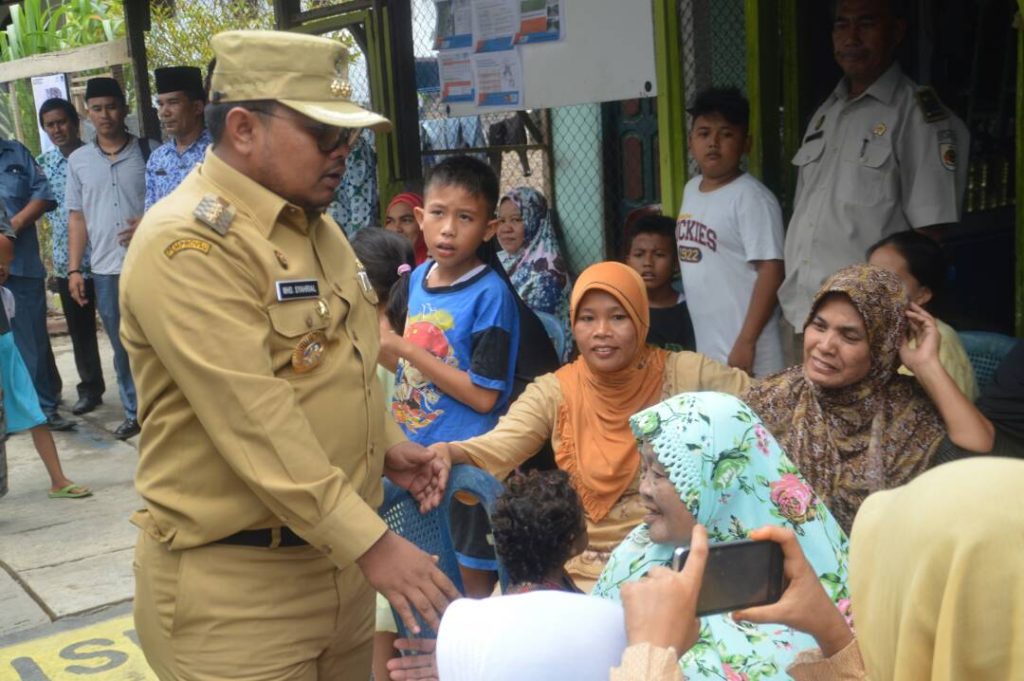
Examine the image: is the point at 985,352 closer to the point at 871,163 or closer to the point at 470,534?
the point at 871,163

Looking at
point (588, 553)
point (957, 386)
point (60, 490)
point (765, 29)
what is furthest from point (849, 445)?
point (60, 490)

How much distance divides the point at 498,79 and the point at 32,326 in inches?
149

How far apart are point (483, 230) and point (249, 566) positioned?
1.63 m

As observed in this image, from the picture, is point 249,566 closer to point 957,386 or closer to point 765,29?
point 957,386

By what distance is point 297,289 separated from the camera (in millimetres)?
2059

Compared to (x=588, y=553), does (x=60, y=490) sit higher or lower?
lower

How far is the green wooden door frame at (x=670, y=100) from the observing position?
4266 millimetres

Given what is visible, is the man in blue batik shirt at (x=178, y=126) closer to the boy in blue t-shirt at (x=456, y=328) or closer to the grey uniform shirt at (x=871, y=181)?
the boy in blue t-shirt at (x=456, y=328)

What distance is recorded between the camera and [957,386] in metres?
2.96

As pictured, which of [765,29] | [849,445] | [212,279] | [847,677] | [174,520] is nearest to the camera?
[847,677]

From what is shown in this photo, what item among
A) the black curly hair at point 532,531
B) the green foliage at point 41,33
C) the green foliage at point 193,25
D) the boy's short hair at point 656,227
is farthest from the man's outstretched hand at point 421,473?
the green foliage at point 41,33

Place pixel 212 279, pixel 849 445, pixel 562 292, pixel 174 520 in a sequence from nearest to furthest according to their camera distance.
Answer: pixel 212 279 → pixel 174 520 → pixel 849 445 → pixel 562 292

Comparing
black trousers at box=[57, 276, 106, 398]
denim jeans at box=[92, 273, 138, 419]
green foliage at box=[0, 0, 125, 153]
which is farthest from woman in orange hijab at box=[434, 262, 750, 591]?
green foliage at box=[0, 0, 125, 153]

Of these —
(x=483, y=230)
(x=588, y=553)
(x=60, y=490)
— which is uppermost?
(x=483, y=230)
